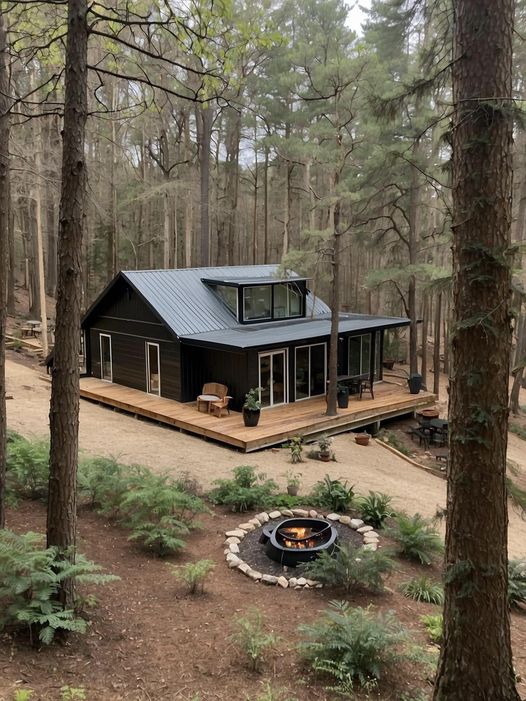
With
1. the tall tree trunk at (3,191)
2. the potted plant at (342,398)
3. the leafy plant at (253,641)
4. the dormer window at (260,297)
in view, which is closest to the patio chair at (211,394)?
the dormer window at (260,297)

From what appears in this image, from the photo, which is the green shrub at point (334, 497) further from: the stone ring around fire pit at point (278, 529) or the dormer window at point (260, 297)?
the dormer window at point (260, 297)

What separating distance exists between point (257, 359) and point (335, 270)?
9.81 ft

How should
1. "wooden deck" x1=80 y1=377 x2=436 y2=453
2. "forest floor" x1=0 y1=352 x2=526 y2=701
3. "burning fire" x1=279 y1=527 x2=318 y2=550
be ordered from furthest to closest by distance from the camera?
"wooden deck" x1=80 y1=377 x2=436 y2=453
"burning fire" x1=279 y1=527 x2=318 y2=550
"forest floor" x1=0 y1=352 x2=526 y2=701

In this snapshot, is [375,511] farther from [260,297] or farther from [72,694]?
[260,297]

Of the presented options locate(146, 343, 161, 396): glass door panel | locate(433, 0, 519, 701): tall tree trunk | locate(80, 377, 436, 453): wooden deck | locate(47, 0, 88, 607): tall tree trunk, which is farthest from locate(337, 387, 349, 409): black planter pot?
locate(433, 0, 519, 701): tall tree trunk

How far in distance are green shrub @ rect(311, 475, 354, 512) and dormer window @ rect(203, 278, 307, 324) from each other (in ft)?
29.5

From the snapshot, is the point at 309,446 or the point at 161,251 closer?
the point at 309,446

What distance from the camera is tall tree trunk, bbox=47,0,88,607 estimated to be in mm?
4133

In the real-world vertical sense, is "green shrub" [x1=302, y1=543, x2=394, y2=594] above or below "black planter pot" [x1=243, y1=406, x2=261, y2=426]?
above

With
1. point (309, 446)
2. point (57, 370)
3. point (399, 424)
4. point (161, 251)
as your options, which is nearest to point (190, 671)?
point (57, 370)

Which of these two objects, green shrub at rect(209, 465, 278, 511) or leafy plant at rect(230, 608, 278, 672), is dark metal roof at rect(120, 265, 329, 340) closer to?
green shrub at rect(209, 465, 278, 511)

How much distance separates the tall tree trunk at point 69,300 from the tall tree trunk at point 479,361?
2.62 m

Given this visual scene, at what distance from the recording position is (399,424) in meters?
16.5

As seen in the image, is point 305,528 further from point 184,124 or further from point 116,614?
point 184,124
